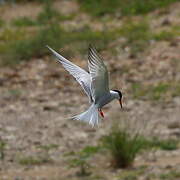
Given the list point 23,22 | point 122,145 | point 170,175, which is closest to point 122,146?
point 122,145

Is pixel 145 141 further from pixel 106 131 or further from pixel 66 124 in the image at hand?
pixel 66 124


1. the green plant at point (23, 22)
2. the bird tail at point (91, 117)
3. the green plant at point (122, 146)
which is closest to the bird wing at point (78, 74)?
the bird tail at point (91, 117)

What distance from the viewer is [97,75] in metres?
4.97

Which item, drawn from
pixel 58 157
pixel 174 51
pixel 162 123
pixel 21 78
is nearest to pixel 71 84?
pixel 21 78

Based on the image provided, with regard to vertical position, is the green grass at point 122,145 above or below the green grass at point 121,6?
below

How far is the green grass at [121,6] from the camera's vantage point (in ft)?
49.2

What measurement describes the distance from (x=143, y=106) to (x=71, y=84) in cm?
163

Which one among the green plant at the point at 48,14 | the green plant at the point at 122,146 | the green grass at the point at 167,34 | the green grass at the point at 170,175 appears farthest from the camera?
the green plant at the point at 48,14

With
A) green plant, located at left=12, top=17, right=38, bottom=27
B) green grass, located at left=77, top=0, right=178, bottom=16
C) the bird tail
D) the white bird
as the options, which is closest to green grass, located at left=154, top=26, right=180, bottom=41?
green grass, located at left=77, top=0, right=178, bottom=16

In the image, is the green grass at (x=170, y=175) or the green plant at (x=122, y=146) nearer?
the green grass at (x=170, y=175)

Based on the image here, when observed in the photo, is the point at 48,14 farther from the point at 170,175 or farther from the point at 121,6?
the point at 170,175

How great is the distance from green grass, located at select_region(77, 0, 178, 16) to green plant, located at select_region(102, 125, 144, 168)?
20.6 ft

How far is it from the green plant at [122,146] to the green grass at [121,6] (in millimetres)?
6287

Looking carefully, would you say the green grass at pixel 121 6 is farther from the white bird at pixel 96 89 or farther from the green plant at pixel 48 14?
the white bird at pixel 96 89
